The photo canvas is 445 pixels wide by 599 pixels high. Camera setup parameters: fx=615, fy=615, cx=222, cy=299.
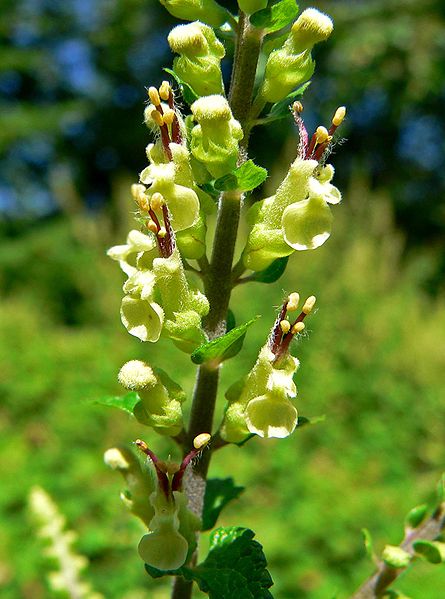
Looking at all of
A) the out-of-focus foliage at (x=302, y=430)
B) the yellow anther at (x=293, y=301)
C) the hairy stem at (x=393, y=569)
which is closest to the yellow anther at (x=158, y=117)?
the yellow anther at (x=293, y=301)

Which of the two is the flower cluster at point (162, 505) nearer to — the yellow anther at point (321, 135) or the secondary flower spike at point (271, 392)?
the secondary flower spike at point (271, 392)

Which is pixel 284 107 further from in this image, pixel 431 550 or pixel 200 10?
pixel 431 550

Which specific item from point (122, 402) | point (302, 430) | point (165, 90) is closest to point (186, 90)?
point (165, 90)

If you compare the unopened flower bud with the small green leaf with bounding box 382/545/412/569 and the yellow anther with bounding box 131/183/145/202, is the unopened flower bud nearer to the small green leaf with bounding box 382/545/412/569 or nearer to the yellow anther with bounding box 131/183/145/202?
the yellow anther with bounding box 131/183/145/202

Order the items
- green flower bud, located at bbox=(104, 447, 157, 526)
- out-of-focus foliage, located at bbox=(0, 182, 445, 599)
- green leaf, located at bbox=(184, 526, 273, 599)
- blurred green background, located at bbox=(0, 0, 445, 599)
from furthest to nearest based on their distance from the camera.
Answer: blurred green background, located at bbox=(0, 0, 445, 599), out-of-focus foliage, located at bbox=(0, 182, 445, 599), green flower bud, located at bbox=(104, 447, 157, 526), green leaf, located at bbox=(184, 526, 273, 599)

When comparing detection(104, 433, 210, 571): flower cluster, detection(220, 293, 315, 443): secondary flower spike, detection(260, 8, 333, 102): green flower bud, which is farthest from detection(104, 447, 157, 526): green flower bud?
detection(260, 8, 333, 102): green flower bud
